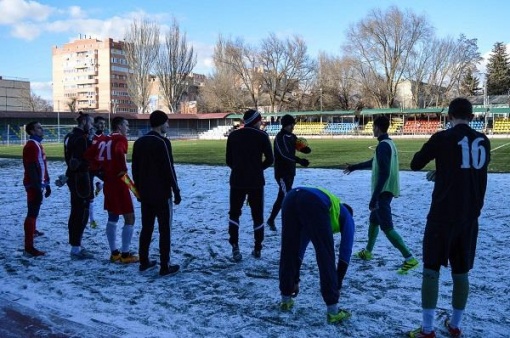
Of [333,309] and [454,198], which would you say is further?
[333,309]

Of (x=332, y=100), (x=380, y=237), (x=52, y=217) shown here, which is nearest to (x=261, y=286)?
(x=380, y=237)

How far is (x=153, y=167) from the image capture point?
561 cm

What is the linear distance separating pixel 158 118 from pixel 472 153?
350 cm

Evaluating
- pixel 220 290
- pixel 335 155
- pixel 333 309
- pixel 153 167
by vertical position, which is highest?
Answer: pixel 153 167

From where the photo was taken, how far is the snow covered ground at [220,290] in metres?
4.17

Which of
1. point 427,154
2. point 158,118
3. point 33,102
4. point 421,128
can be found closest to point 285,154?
point 158,118

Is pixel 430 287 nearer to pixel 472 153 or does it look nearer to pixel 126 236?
pixel 472 153

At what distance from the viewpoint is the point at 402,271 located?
5.54 meters

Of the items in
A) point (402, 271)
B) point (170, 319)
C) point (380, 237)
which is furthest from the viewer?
point (380, 237)

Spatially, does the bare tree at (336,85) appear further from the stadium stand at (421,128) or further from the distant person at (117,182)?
the distant person at (117,182)

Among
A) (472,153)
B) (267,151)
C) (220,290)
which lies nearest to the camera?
(472,153)

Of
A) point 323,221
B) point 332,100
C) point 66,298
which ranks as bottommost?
point 66,298

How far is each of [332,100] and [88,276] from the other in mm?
74835

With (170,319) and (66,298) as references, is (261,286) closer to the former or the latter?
(170,319)
